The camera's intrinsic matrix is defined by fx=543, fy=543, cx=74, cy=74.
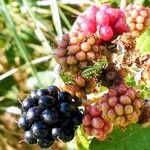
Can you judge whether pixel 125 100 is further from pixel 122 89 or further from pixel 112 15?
pixel 112 15

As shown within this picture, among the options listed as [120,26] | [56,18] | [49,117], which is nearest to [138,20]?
[120,26]

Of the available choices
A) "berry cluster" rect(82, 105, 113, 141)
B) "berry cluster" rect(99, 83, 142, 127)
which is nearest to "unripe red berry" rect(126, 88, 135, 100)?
"berry cluster" rect(99, 83, 142, 127)

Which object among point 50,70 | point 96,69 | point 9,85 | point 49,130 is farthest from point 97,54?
point 9,85

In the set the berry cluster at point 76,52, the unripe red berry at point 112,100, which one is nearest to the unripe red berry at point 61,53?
the berry cluster at point 76,52

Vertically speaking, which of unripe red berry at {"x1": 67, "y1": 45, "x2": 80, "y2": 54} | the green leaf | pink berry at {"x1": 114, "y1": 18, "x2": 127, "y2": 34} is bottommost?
the green leaf

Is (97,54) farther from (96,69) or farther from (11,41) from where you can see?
(11,41)

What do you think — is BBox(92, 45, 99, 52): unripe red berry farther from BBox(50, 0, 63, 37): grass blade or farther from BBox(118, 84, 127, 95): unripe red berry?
BBox(50, 0, 63, 37): grass blade
